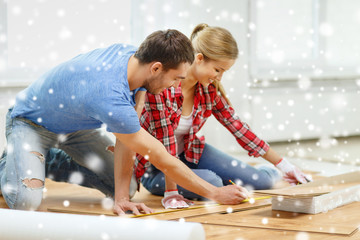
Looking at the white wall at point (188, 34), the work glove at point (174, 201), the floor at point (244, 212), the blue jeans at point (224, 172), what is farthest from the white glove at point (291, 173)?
the white wall at point (188, 34)

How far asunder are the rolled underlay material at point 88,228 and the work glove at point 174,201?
2.08 ft

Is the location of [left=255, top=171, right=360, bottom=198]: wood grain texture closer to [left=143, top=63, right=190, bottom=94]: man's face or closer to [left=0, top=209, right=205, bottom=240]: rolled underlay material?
[left=143, top=63, right=190, bottom=94]: man's face

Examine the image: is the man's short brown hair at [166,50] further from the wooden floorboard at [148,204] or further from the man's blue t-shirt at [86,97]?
the wooden floorboard at [148,204]

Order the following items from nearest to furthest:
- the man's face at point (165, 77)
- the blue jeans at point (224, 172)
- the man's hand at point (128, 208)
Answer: the man's face at point (165, 77) → the man's hand at point (128, 208) → the blue jeans at point (224, 172)

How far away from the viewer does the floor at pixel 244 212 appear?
5.29 ft

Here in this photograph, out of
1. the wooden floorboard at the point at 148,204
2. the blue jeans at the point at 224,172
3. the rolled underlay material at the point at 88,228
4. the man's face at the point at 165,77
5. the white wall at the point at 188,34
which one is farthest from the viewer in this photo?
the white wall at the point at 188,34

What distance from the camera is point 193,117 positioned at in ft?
7.16

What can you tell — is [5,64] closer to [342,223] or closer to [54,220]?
[54,220]

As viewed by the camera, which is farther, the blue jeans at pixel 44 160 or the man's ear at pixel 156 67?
the blue jeans at pixel 44 160

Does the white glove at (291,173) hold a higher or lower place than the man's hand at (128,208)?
lower

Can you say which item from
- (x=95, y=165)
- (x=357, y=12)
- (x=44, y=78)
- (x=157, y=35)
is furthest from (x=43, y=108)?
(x=357, y=12)

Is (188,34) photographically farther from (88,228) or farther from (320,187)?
(88,228)

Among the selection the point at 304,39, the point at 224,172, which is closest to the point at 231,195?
the point at 224,172

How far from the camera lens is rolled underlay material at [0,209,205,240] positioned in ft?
4.17
